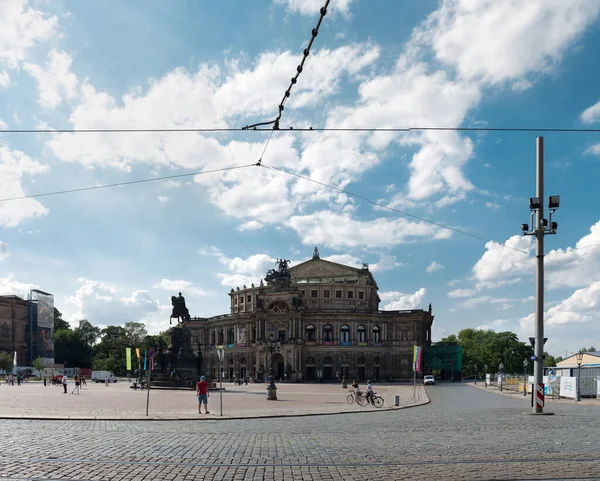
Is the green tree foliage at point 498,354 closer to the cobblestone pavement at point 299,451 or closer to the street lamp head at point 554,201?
the street lamp head at point 554,201

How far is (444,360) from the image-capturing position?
10256cm

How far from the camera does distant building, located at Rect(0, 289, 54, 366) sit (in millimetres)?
126562

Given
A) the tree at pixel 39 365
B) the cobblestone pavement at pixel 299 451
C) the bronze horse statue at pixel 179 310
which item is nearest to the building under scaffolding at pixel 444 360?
the bronze horse statue at pixel 179 310

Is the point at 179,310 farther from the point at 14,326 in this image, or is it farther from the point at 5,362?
the point at 14,326

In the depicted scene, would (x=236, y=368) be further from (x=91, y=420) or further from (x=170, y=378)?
(x=91, y=420)

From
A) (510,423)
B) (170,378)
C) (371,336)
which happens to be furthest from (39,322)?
(510,423)

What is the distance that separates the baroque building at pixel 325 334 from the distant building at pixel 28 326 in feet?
148

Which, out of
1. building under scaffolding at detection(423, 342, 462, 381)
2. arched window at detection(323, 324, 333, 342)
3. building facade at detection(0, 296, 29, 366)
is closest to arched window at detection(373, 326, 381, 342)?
arched window at detection(323, 324, 333, 342)

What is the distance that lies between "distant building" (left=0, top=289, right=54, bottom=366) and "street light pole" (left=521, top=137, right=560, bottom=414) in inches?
4636

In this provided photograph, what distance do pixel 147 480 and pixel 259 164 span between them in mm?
15526

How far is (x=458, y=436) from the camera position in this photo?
1652 centimetres

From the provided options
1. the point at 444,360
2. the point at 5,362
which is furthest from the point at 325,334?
the point at 5,362

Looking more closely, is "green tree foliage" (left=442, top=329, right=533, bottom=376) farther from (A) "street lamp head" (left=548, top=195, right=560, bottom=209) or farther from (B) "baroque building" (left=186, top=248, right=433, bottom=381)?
(A) "street lamp head" (left=548, top=195, right=560, bottom=209)

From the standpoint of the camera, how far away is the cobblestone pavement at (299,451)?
34.7ft
